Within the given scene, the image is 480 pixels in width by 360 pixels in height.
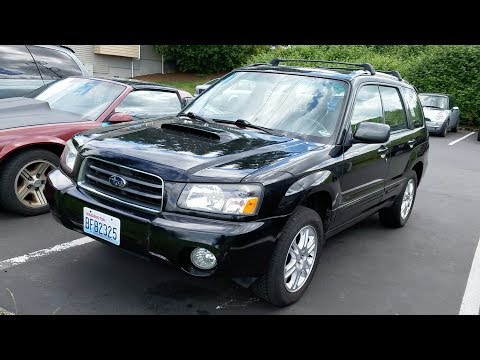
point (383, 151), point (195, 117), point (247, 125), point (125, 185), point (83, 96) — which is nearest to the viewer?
point (125, 185)

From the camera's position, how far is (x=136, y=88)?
616 cm

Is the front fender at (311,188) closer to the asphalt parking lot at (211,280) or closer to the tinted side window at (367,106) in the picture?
the tinted side window at (367,106)

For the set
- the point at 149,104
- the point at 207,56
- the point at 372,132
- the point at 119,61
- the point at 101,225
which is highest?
the point at 372,132

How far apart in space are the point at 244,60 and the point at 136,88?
22.4m

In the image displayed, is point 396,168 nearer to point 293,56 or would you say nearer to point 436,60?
point 436,60

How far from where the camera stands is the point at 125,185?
325 cm

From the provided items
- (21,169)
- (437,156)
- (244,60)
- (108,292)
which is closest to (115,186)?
(108,292)

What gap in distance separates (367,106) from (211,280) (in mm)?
2169

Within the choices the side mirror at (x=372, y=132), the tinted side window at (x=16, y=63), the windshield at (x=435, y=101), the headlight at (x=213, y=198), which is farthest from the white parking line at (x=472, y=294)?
the windshield at (x=435, y=101)

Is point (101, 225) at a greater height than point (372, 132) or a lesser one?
lesser

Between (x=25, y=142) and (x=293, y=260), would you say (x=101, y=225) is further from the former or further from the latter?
(x=25, y=142)

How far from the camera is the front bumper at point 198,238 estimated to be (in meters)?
2.98

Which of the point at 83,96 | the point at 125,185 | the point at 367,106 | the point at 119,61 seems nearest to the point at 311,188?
the point at 125,185

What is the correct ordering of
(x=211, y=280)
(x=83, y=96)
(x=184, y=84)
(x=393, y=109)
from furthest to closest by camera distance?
(x=184, y=84)
(x=83, y=96)
(x=393, y=109)
(x=211, y=280)
